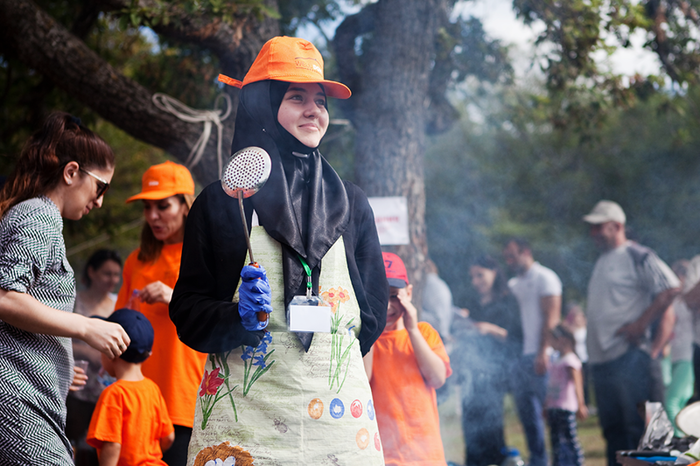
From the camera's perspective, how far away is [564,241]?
16.0m

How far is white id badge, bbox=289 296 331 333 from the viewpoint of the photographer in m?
1.57

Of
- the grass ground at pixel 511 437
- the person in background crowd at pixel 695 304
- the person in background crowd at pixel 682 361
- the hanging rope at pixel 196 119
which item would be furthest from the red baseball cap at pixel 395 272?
the grass ground at pixel 511 437

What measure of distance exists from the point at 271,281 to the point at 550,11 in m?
3.80

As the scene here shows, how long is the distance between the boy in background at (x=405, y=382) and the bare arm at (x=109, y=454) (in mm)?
1079

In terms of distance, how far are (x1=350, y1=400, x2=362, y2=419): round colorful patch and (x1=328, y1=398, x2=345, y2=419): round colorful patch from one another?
3 centimetres

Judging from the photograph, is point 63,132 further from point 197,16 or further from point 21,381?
point 197,16

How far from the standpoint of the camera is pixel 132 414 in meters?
2.53

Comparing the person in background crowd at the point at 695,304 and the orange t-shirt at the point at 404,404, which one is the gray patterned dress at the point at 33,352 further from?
the person in background crowd at the point at 695,304

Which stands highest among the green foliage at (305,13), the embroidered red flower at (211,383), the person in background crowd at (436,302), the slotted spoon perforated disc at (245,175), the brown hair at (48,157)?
the green foliage at (305,13)

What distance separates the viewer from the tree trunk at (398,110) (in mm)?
4109

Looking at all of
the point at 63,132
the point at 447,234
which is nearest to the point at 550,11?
the point at 63,132

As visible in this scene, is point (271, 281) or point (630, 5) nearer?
point (271, 281)

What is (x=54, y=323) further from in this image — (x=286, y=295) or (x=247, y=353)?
(x=286, y=295)

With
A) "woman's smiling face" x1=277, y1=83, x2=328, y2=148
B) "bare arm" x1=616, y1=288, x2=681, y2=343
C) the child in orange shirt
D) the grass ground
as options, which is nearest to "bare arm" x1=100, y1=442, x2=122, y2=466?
the child in orange shirt
